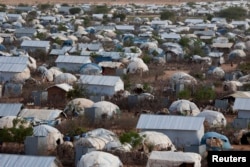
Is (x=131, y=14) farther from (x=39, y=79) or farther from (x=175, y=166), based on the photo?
(x=175, y=166)

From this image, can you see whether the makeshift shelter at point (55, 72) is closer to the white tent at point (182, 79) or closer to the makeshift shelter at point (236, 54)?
the white tent at point (182, 79)

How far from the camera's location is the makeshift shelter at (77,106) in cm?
1892

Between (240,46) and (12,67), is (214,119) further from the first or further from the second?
(240,46)

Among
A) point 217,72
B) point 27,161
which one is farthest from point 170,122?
point 217,72

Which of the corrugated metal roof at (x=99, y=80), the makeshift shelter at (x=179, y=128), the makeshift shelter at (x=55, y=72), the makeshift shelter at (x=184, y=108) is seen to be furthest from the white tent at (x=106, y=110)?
the makeshift shelter at (x=55, y=72)

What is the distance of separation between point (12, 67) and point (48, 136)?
32.4 feet

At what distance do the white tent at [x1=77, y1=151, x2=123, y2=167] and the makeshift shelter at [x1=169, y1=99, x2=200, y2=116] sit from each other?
578cm

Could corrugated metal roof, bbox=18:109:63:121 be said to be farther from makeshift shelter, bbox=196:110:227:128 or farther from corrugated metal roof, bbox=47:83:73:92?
makeshift shelter, bbox=196:110:227:128

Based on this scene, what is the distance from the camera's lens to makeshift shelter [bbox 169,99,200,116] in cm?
1861

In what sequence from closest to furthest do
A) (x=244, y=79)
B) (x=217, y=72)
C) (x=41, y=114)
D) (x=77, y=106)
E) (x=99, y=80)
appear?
1. (x=41, y=114)
2. (x=77, y=106)
3. (x=99, y=80)
4. (x=244, y=79)
5. (x=217, y=72)

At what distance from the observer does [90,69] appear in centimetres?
2564

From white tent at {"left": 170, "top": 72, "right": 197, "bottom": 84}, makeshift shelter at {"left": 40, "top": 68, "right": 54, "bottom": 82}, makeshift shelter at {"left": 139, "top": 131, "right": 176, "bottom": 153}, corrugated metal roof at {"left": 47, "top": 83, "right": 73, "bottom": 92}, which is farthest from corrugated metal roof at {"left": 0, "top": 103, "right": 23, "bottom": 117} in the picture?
white tent at {"left": 170, "top": 72, "right": 197, "bottom": 84}

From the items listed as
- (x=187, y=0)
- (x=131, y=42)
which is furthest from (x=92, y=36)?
(x=187, y=0)

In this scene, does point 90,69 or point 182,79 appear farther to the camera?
point 90,69
